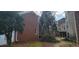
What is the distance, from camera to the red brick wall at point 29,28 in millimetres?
2195

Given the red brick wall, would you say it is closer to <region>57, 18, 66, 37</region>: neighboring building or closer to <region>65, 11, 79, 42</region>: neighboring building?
<region>57, 18, 66, 37</region>: neighboring building

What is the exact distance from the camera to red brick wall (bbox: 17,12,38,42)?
7.20 ft

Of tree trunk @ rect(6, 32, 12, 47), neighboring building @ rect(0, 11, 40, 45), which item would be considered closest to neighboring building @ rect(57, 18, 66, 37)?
neighboring building @ rect(0, 11, 40, 45)

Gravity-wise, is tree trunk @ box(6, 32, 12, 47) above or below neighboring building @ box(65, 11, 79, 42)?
below

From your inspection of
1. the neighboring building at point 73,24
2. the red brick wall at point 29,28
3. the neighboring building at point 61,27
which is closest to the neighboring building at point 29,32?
A: the red brick wall at point 29,28

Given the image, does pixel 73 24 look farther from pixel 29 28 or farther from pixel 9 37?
pixel 9 37

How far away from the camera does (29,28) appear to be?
86.6 inches

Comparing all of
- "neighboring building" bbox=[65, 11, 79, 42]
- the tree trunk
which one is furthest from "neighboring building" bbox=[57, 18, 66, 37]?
the tree trunk

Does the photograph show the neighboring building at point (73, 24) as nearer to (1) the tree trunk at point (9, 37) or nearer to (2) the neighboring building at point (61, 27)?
(2) the neighboring building at point (61, 27)

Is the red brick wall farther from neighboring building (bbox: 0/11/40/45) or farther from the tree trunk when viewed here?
the tree trunk

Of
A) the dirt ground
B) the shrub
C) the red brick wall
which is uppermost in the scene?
the red brick wall

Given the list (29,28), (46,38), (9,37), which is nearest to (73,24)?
(46,38)
